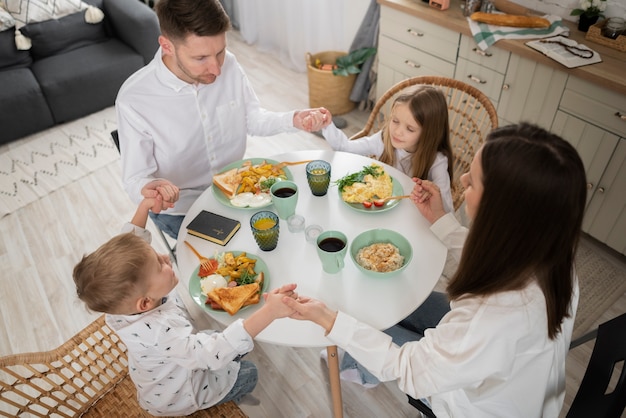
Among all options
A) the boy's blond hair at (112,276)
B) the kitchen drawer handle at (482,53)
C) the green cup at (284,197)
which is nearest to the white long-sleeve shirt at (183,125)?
the green cup at (284,197)

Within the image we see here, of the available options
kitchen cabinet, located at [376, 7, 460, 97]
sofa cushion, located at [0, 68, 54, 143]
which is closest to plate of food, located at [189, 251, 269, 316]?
kitchen cabinet, located at [376, 7, 460, 97]

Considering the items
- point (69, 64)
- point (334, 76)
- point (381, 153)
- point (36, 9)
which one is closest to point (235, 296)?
point (381, 153)

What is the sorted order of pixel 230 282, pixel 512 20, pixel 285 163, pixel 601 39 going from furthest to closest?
pixel 512 20 < pixel 601 39 < pixel 285 163 < pixel 230 282

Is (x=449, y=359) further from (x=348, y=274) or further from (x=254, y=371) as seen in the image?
(x=254, y=371)

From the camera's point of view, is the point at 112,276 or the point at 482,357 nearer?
the point at 482,357

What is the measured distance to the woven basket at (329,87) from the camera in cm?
340

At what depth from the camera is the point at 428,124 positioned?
1.80 metres

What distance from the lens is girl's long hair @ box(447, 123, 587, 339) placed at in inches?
35.1

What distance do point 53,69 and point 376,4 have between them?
2.48m

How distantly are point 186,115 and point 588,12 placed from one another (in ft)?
7.00

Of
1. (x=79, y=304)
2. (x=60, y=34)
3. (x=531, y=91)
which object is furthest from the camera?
(x=60, y=34)

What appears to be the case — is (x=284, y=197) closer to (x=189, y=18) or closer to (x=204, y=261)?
(x=204, y=261)

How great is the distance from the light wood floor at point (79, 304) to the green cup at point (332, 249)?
78cm

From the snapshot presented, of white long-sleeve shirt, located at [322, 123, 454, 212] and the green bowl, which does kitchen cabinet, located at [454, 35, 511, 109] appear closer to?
white long-sleeve shirt, located at [322, 123, 454, 212]
